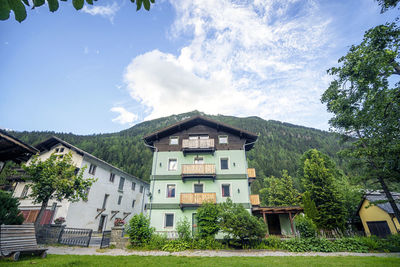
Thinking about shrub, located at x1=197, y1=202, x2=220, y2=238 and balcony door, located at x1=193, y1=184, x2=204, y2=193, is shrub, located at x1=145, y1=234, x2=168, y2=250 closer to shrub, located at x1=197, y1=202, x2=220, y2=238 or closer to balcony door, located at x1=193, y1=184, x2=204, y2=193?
shrub, located at x1=197, y1=202, x2=220, y2=238

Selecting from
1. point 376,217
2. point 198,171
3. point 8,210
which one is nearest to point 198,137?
point 198,171

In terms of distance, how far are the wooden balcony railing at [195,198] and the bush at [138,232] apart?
4.70 metres

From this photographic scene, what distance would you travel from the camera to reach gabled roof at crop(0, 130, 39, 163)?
22.1ft

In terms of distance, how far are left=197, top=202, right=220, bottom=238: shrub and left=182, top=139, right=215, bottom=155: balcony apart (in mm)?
7554

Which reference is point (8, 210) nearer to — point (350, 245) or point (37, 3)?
point (37, 3)

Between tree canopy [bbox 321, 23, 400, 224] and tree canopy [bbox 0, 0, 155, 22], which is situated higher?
tree canopy [bbox 321, 23, 400, 224]

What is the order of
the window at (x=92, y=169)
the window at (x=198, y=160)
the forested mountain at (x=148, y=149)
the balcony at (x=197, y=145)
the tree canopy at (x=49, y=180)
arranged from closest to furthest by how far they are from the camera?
the tree canopy at (x=49, y=180)
the balcony at (x=197, y=145)
the window at (x=198, y=160)
the window at (x=92, y=169)
the forested mountain at (x=148, y=149)

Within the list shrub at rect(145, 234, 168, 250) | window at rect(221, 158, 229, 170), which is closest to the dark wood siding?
window at rect(221, 158, 229, 170)

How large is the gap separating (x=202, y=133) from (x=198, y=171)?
489cm

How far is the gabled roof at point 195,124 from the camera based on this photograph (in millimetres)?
21984

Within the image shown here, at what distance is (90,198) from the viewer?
23.3 m

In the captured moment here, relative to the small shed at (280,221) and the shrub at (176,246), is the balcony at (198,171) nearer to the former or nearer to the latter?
the small shed at (280,221)

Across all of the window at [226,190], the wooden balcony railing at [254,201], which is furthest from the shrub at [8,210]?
the wooden balcony railing at [254,201]

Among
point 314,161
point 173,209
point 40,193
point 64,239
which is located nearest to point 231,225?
point 173,209
